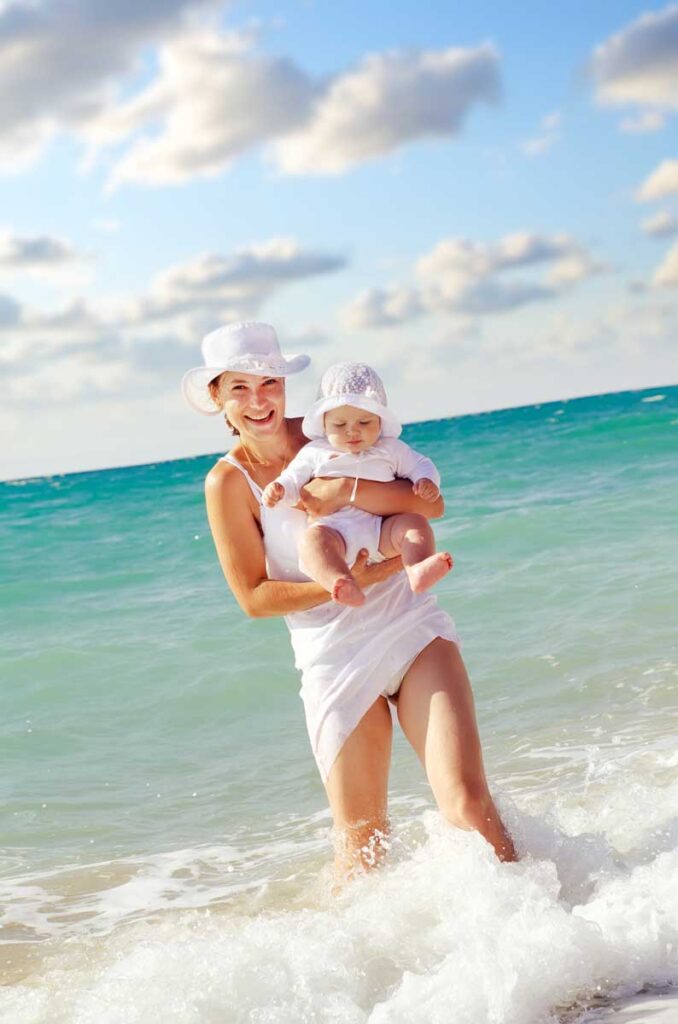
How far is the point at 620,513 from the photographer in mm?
14938

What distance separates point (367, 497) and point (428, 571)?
1.43 ft

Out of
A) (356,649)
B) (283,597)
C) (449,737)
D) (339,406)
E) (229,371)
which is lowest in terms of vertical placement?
(449,737)

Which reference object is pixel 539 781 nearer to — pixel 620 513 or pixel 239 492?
pixel 239 492

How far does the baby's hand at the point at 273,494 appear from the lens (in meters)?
3.84

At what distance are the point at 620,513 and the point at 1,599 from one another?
25.8 feet

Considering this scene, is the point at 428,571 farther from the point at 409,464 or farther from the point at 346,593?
the point at 409,464

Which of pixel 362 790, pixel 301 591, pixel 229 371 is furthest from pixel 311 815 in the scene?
pixel 229 371

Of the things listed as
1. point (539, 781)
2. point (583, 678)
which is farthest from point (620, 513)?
point (539, 781)

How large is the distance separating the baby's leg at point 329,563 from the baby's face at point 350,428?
0.30 metres

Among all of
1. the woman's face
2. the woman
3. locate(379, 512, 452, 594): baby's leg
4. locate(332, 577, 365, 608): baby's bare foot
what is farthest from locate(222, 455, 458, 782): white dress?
the woman's face

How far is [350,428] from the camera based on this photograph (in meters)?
3.97

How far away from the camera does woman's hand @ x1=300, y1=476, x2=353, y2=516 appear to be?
3.92 metres

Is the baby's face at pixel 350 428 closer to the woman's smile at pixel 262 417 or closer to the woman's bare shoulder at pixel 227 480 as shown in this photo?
the woman's smile at pixel 262 417

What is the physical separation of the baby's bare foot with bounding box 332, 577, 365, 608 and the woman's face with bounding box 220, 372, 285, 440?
2.31 feet
